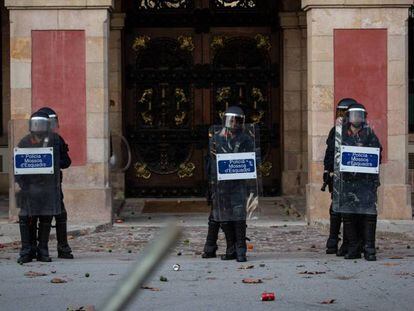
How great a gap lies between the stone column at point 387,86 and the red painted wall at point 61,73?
355 cm

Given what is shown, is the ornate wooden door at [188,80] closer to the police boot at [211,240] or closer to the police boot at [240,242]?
the police boot at [211,240]

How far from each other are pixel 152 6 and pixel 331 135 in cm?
932

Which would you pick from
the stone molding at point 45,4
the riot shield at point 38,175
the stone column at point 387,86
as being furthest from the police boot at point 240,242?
the stone molding at point 45,4

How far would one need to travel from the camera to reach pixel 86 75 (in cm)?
1617

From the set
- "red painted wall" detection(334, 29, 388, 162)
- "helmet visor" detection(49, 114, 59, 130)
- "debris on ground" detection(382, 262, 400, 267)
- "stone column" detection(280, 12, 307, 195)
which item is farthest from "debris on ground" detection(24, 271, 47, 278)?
"stone column" detection(280, 12, 307, 195)

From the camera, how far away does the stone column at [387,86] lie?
637 inches

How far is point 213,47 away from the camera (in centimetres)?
2086

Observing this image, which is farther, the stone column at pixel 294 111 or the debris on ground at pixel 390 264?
the stone column at pixel 294 111

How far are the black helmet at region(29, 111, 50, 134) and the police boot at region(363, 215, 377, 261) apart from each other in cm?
369

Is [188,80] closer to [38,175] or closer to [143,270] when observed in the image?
[38,175]

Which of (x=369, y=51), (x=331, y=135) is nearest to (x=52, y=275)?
(x=331, y=135)

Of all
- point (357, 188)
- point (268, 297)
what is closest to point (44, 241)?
point (357, 188)

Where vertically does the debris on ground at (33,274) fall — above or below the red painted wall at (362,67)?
below

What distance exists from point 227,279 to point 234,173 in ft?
6.94
